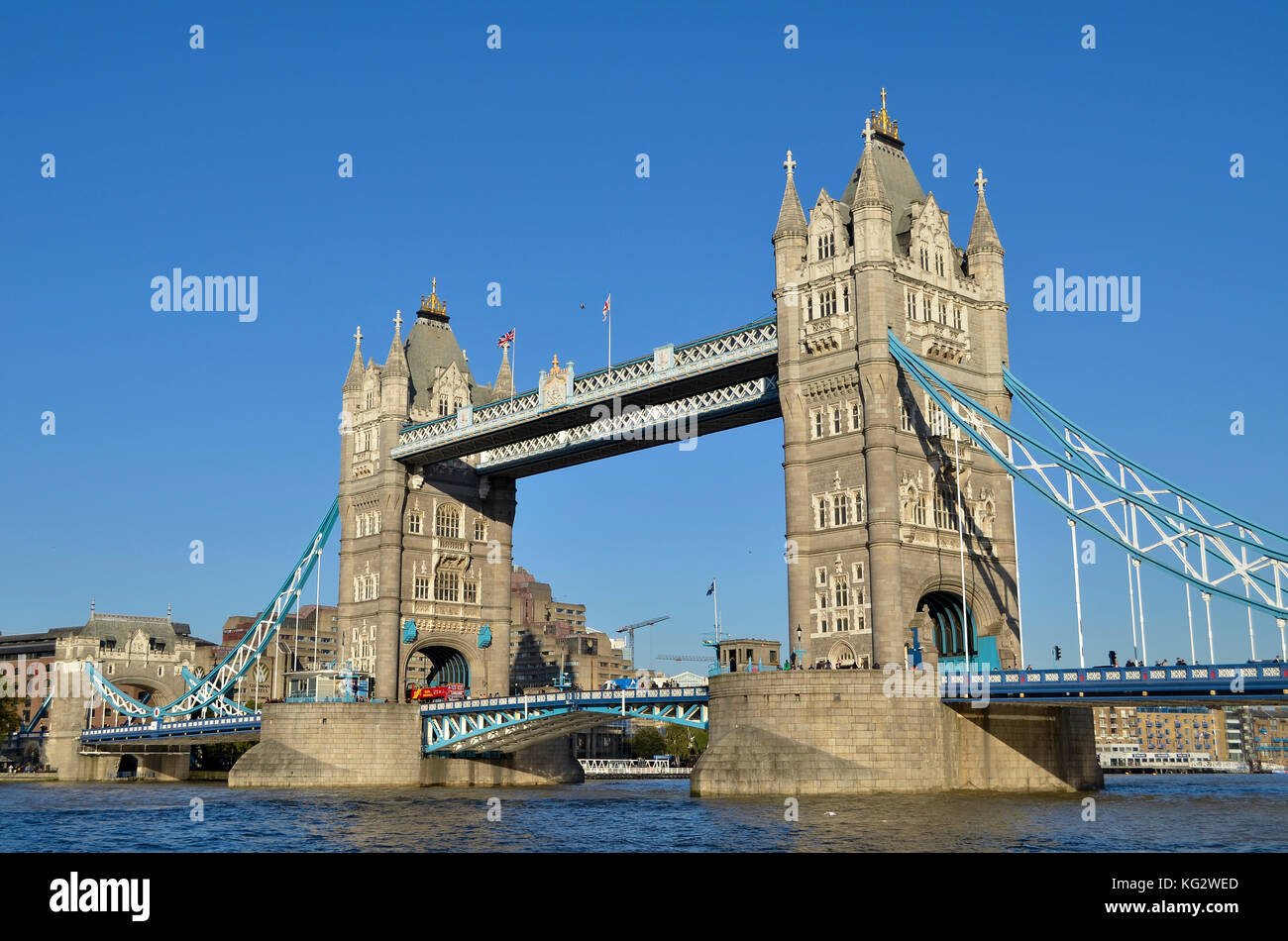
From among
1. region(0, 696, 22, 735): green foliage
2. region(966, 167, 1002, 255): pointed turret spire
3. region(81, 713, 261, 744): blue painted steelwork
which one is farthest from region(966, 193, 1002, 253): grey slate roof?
region(0, 696, 22, 735): green foliage

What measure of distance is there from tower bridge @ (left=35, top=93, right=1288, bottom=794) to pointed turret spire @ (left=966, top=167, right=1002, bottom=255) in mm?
139

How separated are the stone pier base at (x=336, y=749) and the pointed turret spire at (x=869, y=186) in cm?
4514

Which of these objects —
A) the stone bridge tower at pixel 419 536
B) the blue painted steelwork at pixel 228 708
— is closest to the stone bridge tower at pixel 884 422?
the stone bridge tower at pixel 419 536

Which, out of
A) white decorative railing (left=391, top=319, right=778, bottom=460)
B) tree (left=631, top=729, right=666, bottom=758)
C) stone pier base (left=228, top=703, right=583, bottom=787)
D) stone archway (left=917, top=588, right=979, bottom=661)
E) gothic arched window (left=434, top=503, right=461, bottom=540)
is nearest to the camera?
stone archway (left=917, top=588, right=979, bottom=661)

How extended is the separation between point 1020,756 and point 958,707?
16.0 feet

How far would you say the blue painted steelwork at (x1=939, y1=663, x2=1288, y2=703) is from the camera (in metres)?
50.8

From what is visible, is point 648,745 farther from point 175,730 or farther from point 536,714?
point 536,714

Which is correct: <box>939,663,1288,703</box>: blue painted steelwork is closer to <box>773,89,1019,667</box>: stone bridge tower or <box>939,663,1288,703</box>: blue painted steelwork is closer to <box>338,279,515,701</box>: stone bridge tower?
<box>773,89,1019,667</box>: stone bridge tower

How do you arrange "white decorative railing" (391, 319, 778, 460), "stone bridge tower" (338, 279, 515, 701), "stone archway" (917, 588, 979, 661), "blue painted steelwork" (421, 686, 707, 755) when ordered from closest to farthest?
"stone archway" (917, 588, 979, 661), "blue painted steelwork" (421, 686, 707, 755), "white decorative railing" (391, 319, 778, 460), "stone bridge tower" (338, 279, 515, 701)

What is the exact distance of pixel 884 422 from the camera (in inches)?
2547

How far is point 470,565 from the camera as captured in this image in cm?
9988

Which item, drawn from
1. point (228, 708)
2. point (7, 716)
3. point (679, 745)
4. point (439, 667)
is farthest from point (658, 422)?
point (679, 745)
